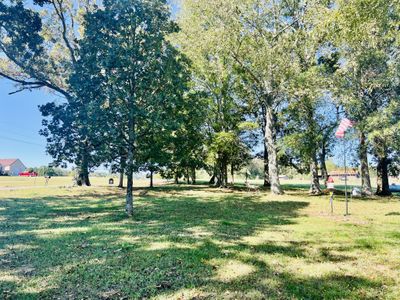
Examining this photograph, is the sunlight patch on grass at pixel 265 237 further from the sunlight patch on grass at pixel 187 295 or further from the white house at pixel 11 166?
the white house at pixel 11 166

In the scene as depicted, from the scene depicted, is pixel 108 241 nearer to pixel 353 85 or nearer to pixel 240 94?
pixel 353 85

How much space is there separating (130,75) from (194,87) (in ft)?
51.6

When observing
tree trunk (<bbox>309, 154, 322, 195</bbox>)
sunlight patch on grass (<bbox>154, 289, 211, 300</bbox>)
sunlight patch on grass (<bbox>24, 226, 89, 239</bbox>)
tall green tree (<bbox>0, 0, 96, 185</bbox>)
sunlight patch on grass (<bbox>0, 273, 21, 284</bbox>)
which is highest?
tall green tree (<bbox>0, 0, 96, 185</bbox>)

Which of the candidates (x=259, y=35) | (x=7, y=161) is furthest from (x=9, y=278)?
(x=7, y=161)

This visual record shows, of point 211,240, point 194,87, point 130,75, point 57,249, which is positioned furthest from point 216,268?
point 194,87

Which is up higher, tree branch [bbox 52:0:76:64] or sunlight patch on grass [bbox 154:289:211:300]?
tree branch [bbox 52:0:76:64]

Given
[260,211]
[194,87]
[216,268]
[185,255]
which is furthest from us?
[194,87]

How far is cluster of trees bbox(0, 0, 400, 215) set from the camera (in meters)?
10.9

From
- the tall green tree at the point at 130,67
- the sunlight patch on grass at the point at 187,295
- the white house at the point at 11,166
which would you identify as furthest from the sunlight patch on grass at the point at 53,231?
the white house at the point at 11,166

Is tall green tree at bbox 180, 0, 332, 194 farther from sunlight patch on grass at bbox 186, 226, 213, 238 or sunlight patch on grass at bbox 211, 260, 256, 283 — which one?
sunlight patch on grass at bbox 211, 260, 256, 283

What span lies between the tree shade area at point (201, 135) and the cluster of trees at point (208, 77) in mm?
82

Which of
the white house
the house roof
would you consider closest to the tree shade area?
the white house

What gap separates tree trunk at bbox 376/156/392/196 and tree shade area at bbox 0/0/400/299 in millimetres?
98

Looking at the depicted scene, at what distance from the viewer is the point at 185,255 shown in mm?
6152
